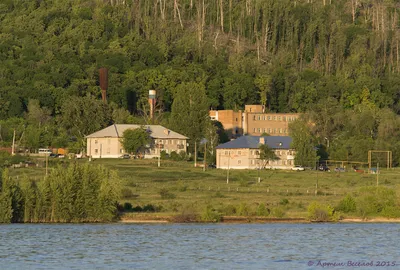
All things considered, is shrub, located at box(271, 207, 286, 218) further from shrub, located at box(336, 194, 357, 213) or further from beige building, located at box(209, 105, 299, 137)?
beige building, located at box(209, 105, 299, 137)

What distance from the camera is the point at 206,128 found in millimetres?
169375

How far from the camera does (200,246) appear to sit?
70.0 meters

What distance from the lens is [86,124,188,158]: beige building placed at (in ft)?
515

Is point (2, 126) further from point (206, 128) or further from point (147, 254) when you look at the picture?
point (147, 254)

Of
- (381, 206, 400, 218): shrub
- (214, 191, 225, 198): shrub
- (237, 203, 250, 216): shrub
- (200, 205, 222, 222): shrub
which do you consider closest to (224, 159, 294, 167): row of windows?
(214, 191, 225, 198): shrub

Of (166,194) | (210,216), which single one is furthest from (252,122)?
(210,216)

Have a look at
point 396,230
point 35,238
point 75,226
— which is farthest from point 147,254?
point 396,230

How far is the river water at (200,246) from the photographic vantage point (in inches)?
2344

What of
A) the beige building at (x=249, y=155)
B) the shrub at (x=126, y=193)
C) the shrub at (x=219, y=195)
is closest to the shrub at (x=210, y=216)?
the shrub at (x=126, y=193)

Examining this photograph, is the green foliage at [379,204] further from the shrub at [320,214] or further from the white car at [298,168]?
the white car at [298,168]

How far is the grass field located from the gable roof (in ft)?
41.0

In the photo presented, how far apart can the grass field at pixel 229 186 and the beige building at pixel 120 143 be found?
10.1 metres

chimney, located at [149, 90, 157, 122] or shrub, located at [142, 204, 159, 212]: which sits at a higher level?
chimney, located at [149, 90, 157, 122]

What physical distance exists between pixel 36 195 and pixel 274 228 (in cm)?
2079
